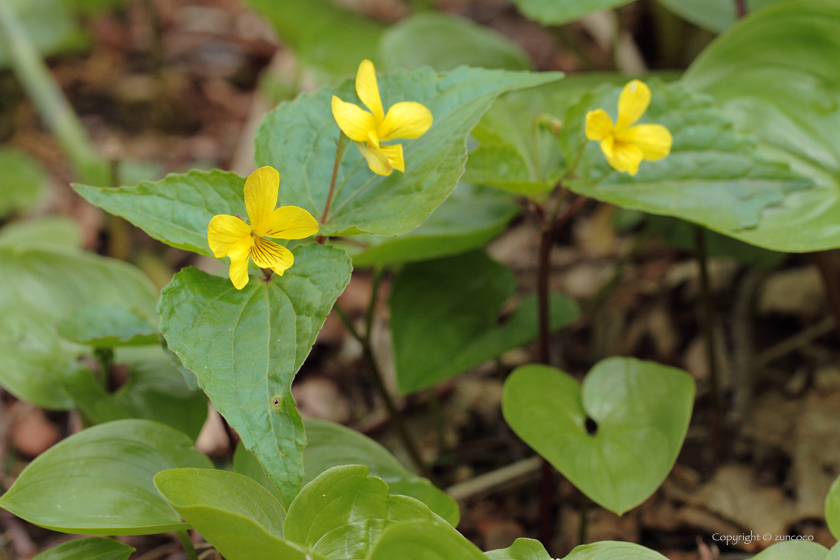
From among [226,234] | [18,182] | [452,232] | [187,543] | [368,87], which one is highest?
[368,87]

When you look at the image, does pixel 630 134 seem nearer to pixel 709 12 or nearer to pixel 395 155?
pixel 395 155

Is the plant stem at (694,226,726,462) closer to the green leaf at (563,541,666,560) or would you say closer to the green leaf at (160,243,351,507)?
the green leaf at (563,541,666,560)

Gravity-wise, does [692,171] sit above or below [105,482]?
above

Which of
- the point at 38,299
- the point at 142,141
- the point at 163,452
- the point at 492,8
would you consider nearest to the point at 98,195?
the point at 163,452

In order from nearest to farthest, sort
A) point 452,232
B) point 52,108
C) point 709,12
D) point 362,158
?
point 362,158 < point 452,232 < point 709,12 < point 52,108

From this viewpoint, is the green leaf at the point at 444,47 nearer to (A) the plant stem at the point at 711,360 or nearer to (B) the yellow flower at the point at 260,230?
(A) the plant stem at the point at 711,360

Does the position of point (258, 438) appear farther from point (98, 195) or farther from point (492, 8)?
point (492, 8)

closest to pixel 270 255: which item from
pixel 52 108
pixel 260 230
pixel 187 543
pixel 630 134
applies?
pixel 260 230
